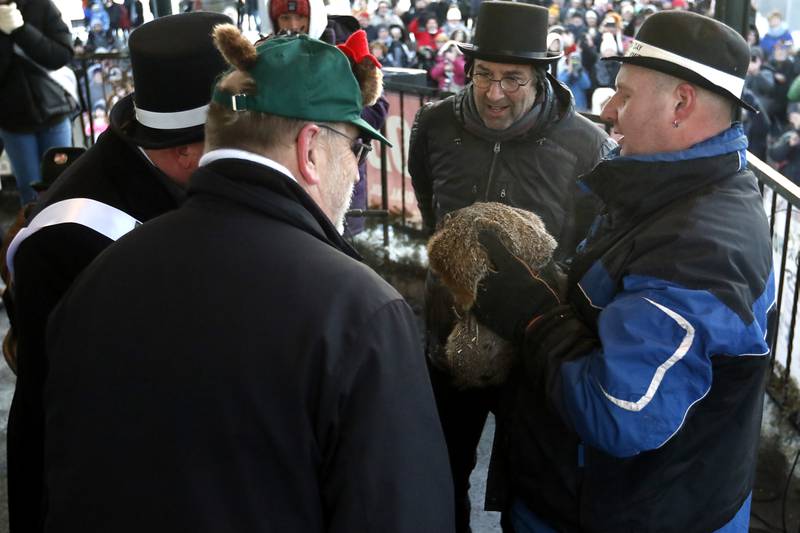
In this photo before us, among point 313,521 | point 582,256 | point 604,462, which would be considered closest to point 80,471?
point 313,521

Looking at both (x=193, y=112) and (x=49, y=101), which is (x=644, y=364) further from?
(x=49, y=101)

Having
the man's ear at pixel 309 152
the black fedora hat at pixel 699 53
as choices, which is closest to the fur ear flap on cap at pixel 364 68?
the man's ear at pixel 309 152

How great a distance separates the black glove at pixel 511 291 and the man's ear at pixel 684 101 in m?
0.54

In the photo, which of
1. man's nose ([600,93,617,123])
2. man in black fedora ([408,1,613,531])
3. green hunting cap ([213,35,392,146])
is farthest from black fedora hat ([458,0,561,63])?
green hunting cap ([213,35,392,146])

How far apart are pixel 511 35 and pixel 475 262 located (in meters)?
1.66

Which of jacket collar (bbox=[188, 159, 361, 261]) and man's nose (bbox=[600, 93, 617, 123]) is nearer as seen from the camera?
jacket collar (bbox=[188, 159, 361, 261])

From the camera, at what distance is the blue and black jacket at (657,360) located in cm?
185

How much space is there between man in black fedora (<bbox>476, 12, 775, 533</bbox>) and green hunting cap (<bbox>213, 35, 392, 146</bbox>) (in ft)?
2.23

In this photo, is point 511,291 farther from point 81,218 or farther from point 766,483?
point 766,483

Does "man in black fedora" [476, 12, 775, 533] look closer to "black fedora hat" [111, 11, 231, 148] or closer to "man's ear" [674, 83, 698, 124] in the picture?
"man's ear" [674, 83, 698, 124]

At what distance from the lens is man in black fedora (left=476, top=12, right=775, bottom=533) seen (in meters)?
1.86

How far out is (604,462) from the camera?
207 centimetres

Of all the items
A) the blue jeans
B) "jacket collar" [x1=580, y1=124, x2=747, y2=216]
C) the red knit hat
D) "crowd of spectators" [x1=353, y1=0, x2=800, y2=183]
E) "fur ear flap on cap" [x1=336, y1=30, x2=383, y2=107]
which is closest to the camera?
"fur ear flap on cap" [x1=336, y1=30, x2=383, y2=107]

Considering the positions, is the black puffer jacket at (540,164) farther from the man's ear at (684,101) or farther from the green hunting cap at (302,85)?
the green hunting cap at (302,85)
